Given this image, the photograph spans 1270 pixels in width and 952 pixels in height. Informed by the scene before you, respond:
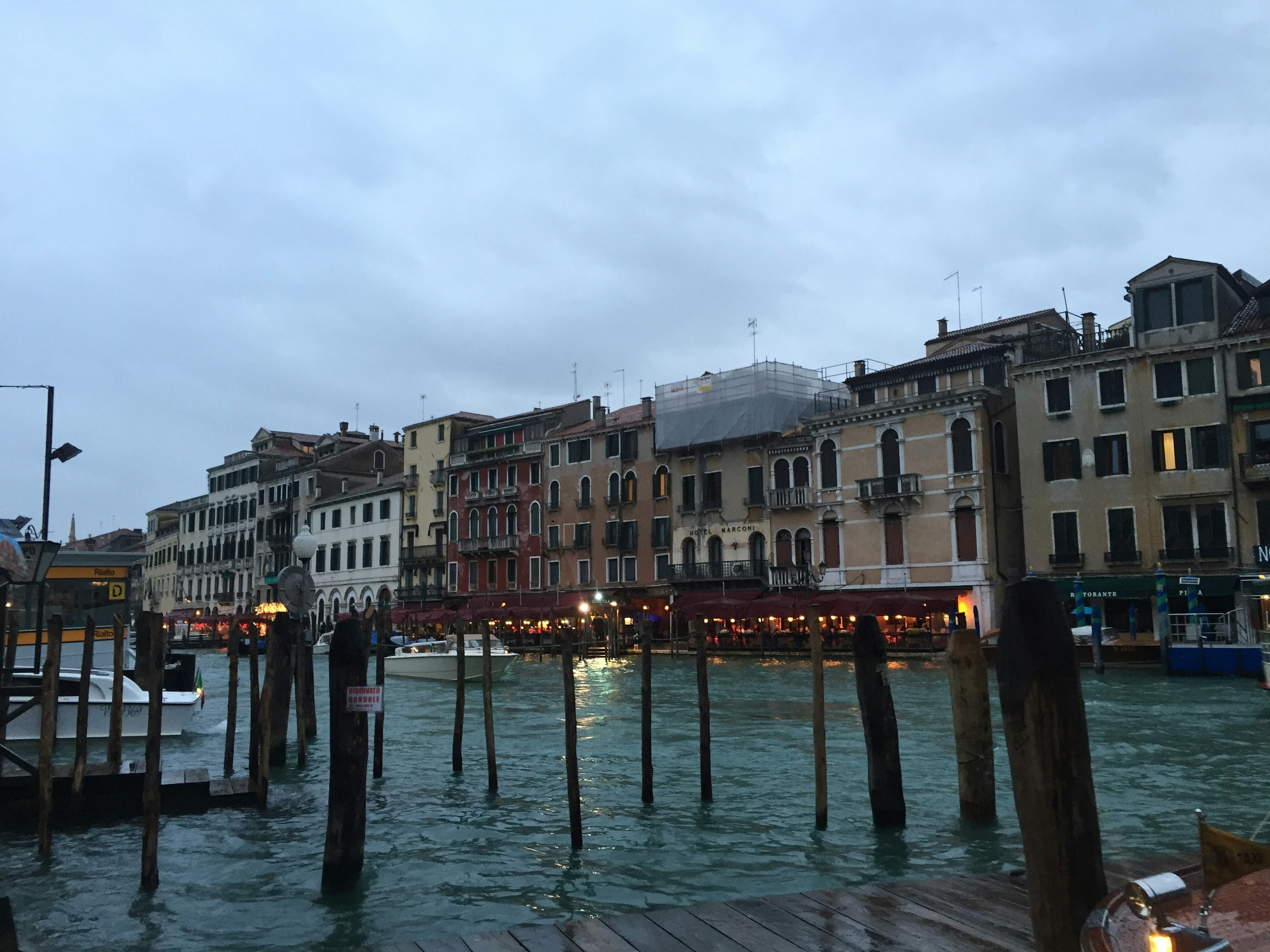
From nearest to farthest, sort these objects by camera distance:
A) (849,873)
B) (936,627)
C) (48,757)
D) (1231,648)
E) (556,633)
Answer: (849,873) < (48,757) < (1231,648) < (936,627) < (556,633)

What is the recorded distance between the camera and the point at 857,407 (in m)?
36.9

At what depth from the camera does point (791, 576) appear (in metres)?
38.8

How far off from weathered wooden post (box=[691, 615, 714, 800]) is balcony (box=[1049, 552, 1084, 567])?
2403 centimetres

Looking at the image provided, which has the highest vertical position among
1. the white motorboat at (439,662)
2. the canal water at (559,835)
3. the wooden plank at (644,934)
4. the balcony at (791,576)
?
the balcony at (791,576)

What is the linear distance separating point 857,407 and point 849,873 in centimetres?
3009

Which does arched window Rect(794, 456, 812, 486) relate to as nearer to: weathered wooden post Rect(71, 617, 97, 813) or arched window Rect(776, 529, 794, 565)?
arched window Rect(776, 529, 794, 565)

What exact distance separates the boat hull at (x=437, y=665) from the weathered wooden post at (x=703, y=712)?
18195 mm

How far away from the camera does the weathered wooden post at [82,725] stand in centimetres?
1016

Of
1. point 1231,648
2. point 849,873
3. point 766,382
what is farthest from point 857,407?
point 849,873

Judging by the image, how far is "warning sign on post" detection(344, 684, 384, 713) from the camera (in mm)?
7465

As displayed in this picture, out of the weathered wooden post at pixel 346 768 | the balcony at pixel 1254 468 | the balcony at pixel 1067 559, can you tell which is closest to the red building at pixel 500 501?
the balcony at pixel 1067 559

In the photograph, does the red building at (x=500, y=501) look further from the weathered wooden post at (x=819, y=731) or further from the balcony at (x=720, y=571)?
the weathered wooden post at (x=819, y=731)

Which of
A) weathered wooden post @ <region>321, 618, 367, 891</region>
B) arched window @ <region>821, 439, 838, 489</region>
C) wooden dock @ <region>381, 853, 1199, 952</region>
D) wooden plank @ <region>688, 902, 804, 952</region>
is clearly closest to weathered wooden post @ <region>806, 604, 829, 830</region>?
wooden dock @ <region>381, 853, 1199, 952</region>

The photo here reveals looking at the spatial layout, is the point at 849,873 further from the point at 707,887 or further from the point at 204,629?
the point at 204,629
